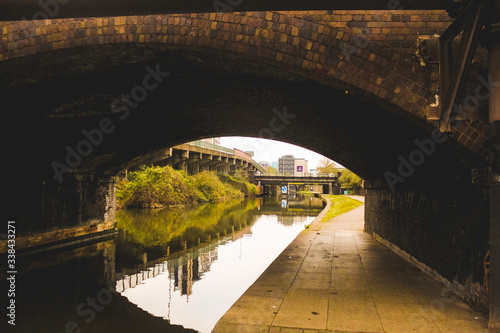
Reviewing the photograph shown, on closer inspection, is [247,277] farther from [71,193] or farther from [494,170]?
[71,193]

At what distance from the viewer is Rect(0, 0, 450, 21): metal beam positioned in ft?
14.3

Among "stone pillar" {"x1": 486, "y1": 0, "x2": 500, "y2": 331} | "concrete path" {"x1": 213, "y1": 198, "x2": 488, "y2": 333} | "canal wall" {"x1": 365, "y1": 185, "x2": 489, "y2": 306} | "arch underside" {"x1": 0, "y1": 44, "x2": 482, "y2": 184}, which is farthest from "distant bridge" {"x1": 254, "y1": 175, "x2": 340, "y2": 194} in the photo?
"stone pillar" {"x1": 486, "y1": 0, "x2": 500, "y2": 331}

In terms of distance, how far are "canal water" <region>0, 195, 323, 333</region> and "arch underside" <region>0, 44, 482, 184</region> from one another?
428 cm

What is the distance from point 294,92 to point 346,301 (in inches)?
169

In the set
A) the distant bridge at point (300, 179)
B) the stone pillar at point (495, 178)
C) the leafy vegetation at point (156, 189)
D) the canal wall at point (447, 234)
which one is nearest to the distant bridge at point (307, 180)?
the distant bridge at point (300, 179)

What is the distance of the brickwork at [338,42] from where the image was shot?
5.52 m

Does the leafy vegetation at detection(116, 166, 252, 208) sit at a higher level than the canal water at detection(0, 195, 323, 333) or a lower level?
higher

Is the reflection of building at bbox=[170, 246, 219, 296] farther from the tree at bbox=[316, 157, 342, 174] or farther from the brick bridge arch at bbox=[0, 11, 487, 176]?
the tree at bbox=[316, 157, 342, 174]

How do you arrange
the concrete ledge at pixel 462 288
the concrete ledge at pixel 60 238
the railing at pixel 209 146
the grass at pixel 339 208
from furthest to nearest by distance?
the railing at pixel 209 146 → the grass at pixel 339 208 → the concrete ledge at pixel 60 238 → the concrete ledge at pixel 462 288

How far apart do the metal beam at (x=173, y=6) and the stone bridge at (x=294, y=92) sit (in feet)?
0.34

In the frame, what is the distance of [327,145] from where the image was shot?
531 inches

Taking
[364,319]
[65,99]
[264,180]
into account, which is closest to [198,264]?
[65,99]

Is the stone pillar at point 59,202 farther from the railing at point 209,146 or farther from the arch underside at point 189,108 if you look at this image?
the railing at point 209,146

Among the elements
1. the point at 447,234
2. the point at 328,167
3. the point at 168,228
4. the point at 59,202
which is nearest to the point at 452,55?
the point at 447,234
